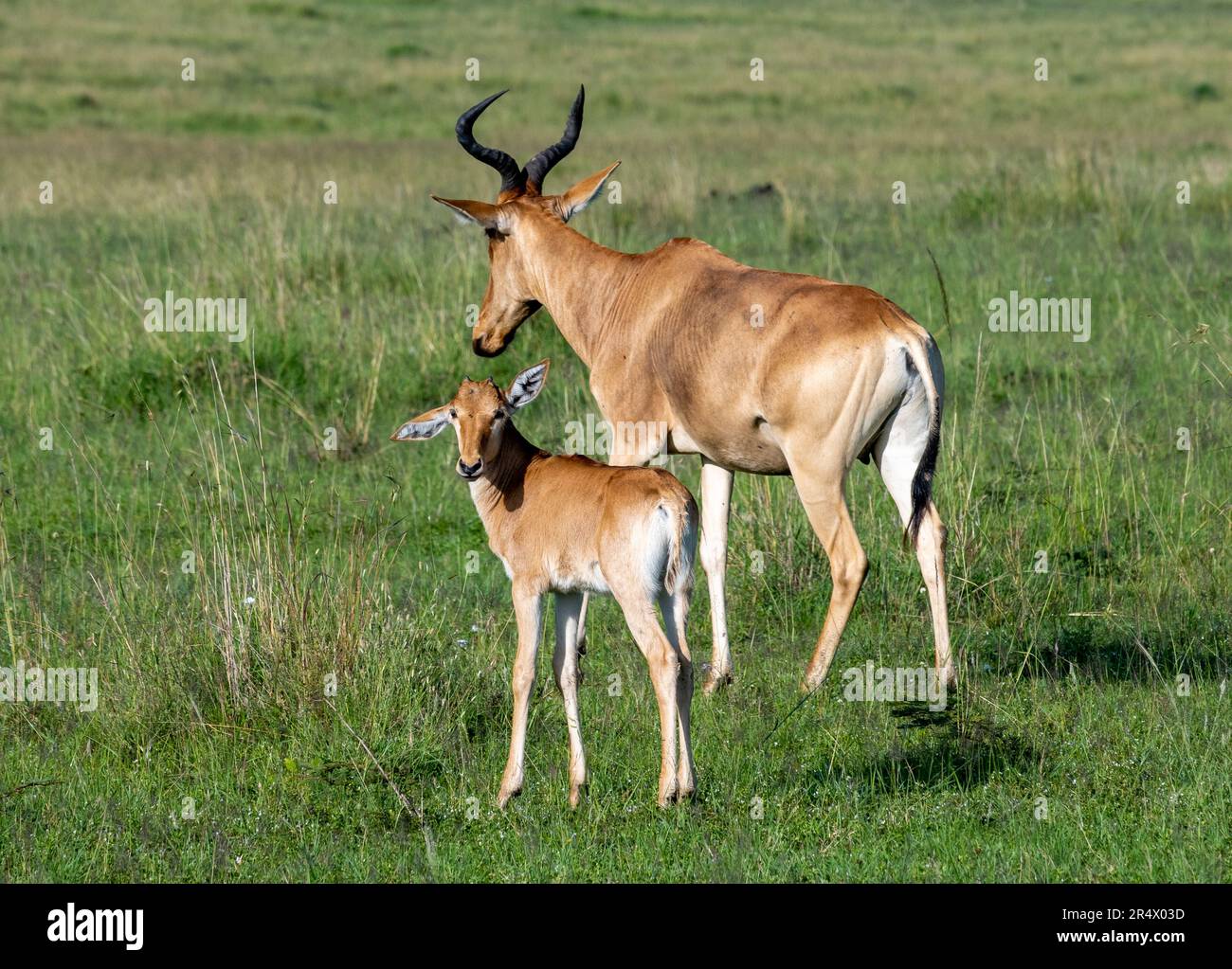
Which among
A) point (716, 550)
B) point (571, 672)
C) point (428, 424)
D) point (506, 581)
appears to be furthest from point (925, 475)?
point (506, 581)

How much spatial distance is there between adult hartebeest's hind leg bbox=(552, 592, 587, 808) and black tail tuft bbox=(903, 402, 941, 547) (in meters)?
1.60

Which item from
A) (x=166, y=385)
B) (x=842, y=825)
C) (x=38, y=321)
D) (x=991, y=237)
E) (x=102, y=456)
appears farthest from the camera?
(x=991, y=237)

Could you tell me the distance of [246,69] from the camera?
37.9 meters

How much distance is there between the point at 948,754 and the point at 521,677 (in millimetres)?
1632

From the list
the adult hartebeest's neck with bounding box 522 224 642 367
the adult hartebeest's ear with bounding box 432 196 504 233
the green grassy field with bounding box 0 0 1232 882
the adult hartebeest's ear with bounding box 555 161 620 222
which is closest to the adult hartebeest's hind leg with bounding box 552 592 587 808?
the green grassy field with bounding box 0 0 1232 882

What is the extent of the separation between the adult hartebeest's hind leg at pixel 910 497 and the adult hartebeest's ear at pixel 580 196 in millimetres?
2065

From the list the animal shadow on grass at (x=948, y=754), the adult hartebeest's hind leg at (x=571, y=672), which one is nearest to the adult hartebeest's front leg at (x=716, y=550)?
the animal shadow on grass at (x=948, y=754)

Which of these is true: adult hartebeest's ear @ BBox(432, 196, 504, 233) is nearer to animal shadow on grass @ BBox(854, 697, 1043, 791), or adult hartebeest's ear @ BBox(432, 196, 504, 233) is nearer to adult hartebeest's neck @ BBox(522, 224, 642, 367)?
adult hartebeest's neck @ BBox(522, 224, 642, 367)

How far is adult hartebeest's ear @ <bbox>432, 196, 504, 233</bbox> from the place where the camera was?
7.85 meters

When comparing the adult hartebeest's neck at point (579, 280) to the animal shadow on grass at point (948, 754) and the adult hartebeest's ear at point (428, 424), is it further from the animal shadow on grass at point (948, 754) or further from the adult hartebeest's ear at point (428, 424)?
the animal shadow on grass at point (948, 754)

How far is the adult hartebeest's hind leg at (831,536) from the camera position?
6.81 meters

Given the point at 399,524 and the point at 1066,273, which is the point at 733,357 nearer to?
the point at 399,524
